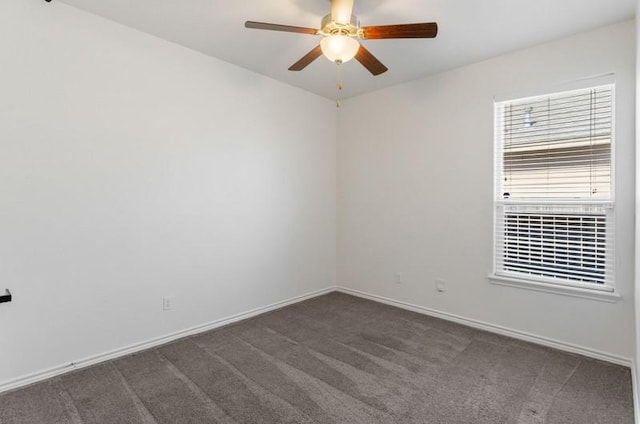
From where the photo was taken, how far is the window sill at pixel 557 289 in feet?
8.75

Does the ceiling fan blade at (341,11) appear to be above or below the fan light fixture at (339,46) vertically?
above

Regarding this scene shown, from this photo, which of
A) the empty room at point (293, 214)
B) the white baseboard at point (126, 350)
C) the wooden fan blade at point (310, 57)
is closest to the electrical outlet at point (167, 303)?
the empty room at point (293, 214)

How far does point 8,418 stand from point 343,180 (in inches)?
151

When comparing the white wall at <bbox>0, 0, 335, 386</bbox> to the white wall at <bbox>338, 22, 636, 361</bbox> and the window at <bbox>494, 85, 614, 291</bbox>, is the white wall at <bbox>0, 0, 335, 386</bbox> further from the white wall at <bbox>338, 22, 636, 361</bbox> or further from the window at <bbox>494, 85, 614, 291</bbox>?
the window at <bbox>494, 85, 614, 291</bbox>

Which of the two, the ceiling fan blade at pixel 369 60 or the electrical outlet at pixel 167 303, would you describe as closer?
the ceiling fan blade at pixel 369 60

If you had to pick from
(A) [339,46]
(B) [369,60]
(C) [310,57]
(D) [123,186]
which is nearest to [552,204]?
(B) [369,60]

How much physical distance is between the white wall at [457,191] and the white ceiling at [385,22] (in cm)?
25

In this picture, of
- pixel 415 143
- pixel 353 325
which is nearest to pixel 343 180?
pixel 415 143

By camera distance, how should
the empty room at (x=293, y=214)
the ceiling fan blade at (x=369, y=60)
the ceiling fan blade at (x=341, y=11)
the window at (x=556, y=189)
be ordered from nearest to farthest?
1. the ceiling fan blade at (x=341, y=11)
2. the empty room at (x=293, y=214)
3. the ceiling fan blade at (x=369, y=60)
4. the window at (x=556, y=189)

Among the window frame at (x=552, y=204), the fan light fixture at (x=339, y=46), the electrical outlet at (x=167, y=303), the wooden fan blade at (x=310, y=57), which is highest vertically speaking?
the wooden fan blade at (x=310, y=57)

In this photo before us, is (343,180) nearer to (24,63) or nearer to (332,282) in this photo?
(332,282)

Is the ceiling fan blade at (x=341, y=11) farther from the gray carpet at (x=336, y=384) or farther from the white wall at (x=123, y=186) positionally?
the gray carpet at (x=336, y=384)

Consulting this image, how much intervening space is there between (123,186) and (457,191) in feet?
10.5

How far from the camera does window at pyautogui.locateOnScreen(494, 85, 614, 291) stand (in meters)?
2.74
